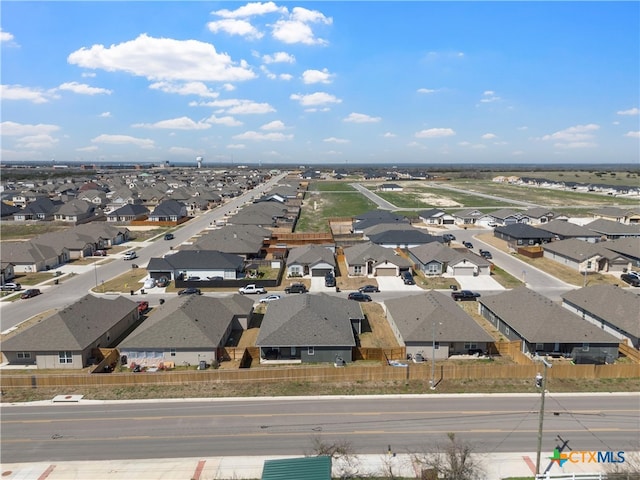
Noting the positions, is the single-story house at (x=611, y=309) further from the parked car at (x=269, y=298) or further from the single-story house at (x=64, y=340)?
the single-story house at (x=64, y=340)

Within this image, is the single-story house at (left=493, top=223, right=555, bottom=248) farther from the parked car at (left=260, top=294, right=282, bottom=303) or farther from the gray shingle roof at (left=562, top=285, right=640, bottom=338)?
the parked car at (left=260, top=294, right=282, bottom=303)

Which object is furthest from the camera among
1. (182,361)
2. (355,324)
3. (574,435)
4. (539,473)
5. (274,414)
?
(355,324)

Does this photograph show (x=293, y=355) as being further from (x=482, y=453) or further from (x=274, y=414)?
(x=482, y=453)

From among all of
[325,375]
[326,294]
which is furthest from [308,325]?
[326,294]

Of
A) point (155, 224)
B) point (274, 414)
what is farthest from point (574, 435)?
point (155, 224)

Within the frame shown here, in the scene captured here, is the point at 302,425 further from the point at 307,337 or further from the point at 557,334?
the point at 557,334

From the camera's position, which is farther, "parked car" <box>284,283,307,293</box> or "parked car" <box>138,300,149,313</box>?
"parked car" <box>284,283,307,293</box>

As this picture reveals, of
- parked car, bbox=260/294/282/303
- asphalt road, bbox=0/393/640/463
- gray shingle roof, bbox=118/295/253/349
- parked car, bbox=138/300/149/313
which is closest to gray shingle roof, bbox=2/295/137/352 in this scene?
gray shingle roof, bbox=118/295/253/349

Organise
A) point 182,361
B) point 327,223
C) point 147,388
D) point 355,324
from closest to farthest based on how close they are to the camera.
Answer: point 147,388, point 182,361, point 355,324, point 327,223
